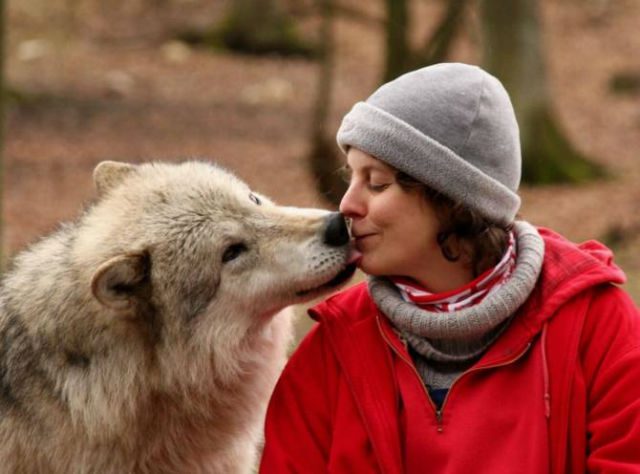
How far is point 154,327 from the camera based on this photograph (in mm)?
3965

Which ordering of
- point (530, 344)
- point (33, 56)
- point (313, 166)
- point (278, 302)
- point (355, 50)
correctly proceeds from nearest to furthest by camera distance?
point (530, 344) < point (278, 302) < point (313, 166) < point (33, 56) < point (355, 50)

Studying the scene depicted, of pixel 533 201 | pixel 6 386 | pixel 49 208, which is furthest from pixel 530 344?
pixel 49 208

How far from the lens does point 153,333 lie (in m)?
3.96

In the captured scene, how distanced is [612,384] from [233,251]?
1395mm

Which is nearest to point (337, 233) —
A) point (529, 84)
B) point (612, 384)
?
point (612, 384)

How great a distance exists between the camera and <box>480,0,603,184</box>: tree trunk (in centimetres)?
1366

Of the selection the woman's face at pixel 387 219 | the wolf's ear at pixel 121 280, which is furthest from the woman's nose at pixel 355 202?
the wolf's ear at pixel 121 280

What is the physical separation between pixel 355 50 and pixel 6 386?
63.5 feet

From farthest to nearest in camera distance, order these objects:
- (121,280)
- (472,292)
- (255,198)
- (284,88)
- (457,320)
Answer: (284,88)
(255,198)
(121,280)
(472,292)
(457,320)

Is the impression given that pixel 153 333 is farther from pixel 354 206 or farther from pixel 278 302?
pixel 354 206

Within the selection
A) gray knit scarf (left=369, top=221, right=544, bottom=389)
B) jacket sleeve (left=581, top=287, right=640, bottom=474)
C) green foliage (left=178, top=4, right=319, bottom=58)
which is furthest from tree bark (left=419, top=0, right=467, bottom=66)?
green foliage (left=178, top=4, right=319, bottom=58)

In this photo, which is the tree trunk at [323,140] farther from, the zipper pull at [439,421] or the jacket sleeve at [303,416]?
the zipper pull at [439,421]

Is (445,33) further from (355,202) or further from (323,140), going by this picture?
(355,202)

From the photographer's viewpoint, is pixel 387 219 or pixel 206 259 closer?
pixel 387 219
